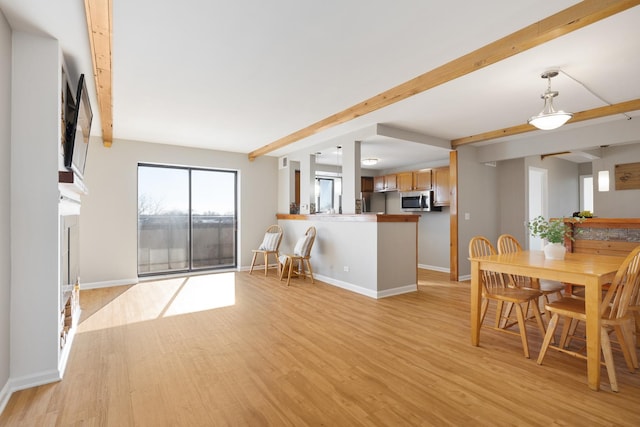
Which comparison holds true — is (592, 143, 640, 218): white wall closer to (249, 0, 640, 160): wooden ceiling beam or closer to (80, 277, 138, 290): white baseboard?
(249, 0, 640, 160): wooden ceiling beam

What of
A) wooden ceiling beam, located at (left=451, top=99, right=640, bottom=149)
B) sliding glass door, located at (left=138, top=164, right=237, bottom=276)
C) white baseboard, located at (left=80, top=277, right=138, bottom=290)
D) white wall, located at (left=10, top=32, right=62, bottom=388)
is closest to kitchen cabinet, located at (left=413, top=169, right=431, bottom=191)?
wooden ceiling beam, located at (left=451, top=99, right=640, bottom=149)

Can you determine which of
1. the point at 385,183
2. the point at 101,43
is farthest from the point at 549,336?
the point at 385,183

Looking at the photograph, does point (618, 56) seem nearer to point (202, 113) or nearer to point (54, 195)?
point (202, 113)

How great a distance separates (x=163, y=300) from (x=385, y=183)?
17.7 ft

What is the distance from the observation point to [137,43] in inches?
94.2

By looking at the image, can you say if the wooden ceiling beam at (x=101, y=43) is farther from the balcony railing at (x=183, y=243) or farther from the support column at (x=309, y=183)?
the support column at (x=309, y=183)

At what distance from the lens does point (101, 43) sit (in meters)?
2.30

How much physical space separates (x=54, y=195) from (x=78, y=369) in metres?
1.31

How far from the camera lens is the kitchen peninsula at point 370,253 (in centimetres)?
441

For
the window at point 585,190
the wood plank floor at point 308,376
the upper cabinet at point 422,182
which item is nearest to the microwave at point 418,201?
the upper cabinet at point 422,182

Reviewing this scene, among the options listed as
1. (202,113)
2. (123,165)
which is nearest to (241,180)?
(123,165)

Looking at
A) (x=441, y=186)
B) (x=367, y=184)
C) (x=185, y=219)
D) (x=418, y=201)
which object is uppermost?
(x=367, y=184)

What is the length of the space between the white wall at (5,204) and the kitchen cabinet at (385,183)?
21.4 feet

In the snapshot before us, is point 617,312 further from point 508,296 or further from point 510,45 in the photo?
point 510,45
